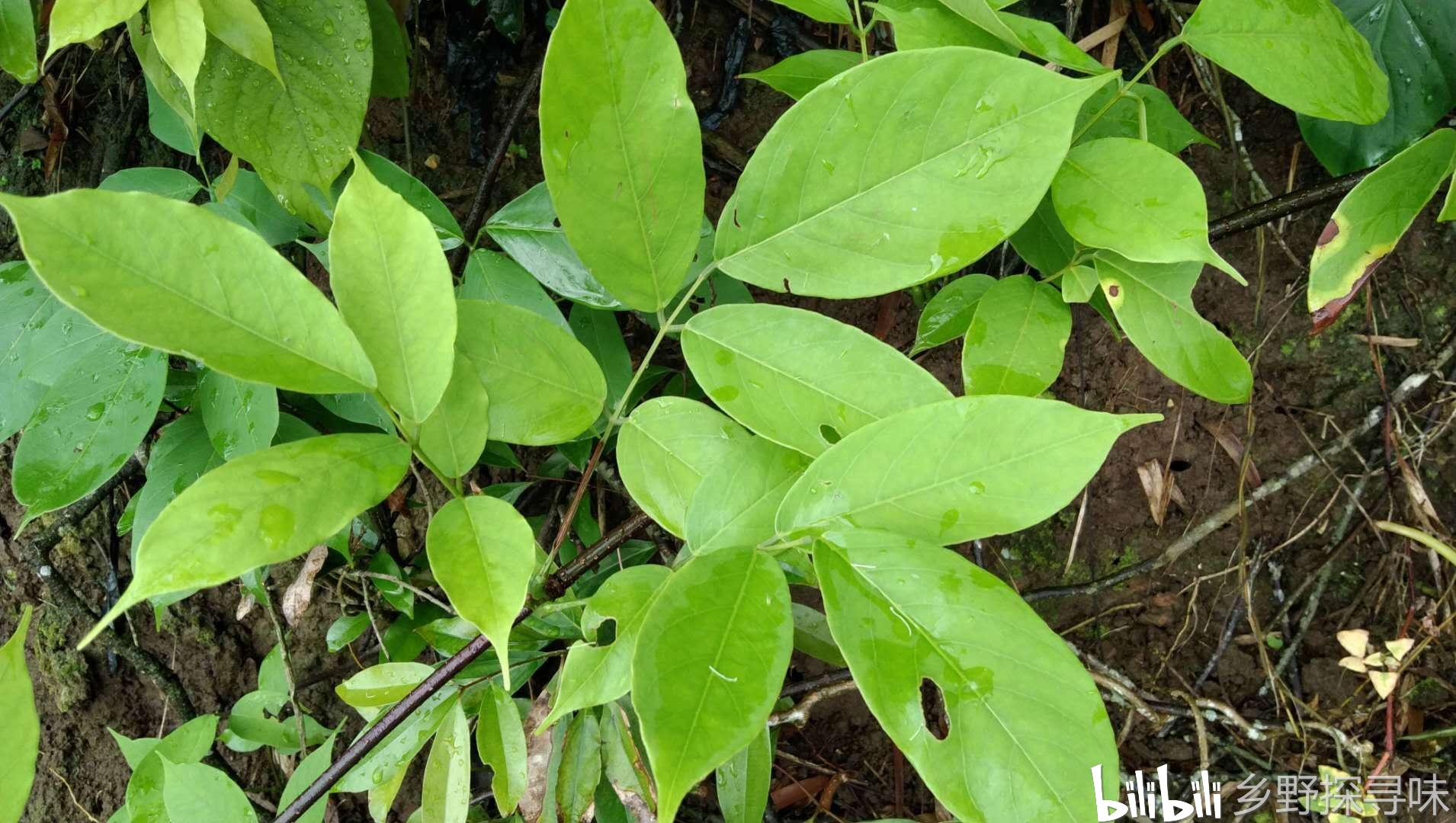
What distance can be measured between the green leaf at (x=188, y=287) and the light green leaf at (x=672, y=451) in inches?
8.9

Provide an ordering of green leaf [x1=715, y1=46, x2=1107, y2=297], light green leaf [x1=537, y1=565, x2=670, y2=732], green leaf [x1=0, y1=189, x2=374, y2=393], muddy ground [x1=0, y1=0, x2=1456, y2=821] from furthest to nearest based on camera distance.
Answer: muddy ground [x1=0, y1=0, x2=1456, y2=821] < light green leaf [x1=537, y1=565, x2=670, y2=732] < green leaf [x1=715, y1=46, x2=1107, y2=297] < green leaf [x1=0, y1=189, x2=374, y2=393]

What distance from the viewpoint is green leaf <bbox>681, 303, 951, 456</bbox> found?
1.95 ft

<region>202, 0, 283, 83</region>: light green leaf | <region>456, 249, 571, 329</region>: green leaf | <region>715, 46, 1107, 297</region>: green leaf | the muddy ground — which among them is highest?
<region>202, 0, 283, 83</region>: light green leaf

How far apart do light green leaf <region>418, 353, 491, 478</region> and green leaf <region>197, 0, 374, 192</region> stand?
408mm

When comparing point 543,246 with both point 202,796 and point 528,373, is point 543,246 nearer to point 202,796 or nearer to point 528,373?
point 528,373

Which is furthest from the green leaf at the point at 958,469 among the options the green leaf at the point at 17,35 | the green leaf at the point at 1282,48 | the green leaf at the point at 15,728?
the green leaf at the point at 17,35

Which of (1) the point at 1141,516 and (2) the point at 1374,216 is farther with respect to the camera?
(1) the point at 1141,516

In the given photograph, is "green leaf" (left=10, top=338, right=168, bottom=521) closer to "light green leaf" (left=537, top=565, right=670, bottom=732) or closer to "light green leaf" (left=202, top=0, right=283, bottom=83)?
"light green leaf" (left=202, top=0, right=283, bottom=83)

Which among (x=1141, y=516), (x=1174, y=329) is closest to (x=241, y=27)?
(x=1174, y=329)

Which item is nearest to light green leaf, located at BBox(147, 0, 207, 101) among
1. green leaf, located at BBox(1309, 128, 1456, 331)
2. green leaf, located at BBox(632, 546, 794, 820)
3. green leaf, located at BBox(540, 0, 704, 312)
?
green leaf, located at BBox(540, 0, 704, 312)

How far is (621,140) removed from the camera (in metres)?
0.55

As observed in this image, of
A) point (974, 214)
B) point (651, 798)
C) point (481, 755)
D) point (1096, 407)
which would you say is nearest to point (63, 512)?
point (481, 755)

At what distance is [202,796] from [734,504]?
0.58 m

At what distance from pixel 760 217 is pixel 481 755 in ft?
2.01
